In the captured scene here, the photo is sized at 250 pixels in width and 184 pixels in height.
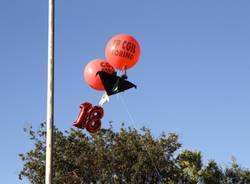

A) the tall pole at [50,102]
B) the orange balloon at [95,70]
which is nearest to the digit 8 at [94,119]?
the orange balloon at [95,70]

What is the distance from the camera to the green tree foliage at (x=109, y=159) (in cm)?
3912

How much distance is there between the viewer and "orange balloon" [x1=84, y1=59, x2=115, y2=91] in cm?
1720

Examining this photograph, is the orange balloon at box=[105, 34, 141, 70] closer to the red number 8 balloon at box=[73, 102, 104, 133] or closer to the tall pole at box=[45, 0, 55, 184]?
the red number 8 balloon at box=[73, 102, 104, 133]

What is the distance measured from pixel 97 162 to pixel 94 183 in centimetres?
141

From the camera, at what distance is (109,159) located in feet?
130

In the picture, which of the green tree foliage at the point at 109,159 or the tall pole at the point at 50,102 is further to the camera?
the green tree foliage at the point at 109,159

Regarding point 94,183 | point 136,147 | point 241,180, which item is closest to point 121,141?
point 136,147

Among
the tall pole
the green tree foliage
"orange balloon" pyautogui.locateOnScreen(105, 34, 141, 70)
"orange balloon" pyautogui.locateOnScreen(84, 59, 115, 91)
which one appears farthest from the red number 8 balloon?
the green tree foliage

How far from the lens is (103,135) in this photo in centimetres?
4147

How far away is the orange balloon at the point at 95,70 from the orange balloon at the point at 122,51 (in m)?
0.19

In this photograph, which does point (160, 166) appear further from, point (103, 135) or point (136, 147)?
point (103, 135)

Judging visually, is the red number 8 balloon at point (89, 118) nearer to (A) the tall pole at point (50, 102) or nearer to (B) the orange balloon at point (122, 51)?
(B) the orange balloon at point (122, 51)

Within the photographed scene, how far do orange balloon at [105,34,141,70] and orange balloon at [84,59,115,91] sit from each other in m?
0.19

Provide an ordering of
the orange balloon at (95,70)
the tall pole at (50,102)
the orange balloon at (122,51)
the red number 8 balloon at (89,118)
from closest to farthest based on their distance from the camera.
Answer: the tall pole at (50,102)
the red number 8 balloon at (89,118)
the orange balloon at (95,70)
the orange balloon at (122,51)
